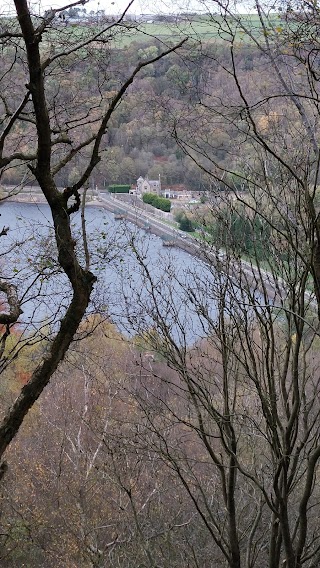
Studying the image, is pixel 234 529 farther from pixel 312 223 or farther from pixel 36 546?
pixel 36 546

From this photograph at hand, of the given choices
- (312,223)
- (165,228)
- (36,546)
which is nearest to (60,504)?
(36,546)

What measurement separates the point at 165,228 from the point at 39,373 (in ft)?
17.4

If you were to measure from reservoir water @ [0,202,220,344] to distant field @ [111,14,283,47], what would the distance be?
1138 mm

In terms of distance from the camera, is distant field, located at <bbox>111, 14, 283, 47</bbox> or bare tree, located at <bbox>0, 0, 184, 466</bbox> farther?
distant field, located at <bbox>111, 14, 283, 47</bbox>

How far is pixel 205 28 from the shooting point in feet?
10.1

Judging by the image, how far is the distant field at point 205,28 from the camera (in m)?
2.90

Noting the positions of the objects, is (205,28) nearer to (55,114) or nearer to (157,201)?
(55,114)

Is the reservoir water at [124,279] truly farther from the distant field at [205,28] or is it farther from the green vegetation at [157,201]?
the green vegetation at [157,201]

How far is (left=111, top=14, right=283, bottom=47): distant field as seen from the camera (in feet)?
9.53

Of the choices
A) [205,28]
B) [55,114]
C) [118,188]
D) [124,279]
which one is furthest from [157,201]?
[205,28]

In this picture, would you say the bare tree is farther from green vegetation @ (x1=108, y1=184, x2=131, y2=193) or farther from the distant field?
green vegetation @ (x1=108, y1=184, x2=131, y2=193)

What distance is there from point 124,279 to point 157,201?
4.92 m

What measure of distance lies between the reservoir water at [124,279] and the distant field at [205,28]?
3.73 feet

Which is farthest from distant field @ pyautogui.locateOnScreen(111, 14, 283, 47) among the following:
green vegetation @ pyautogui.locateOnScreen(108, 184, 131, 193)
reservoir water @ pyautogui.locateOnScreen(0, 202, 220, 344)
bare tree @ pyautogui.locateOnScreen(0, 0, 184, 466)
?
green vegetation @ pyautogui.locateOnScreen(108, 184, 131, 193)
